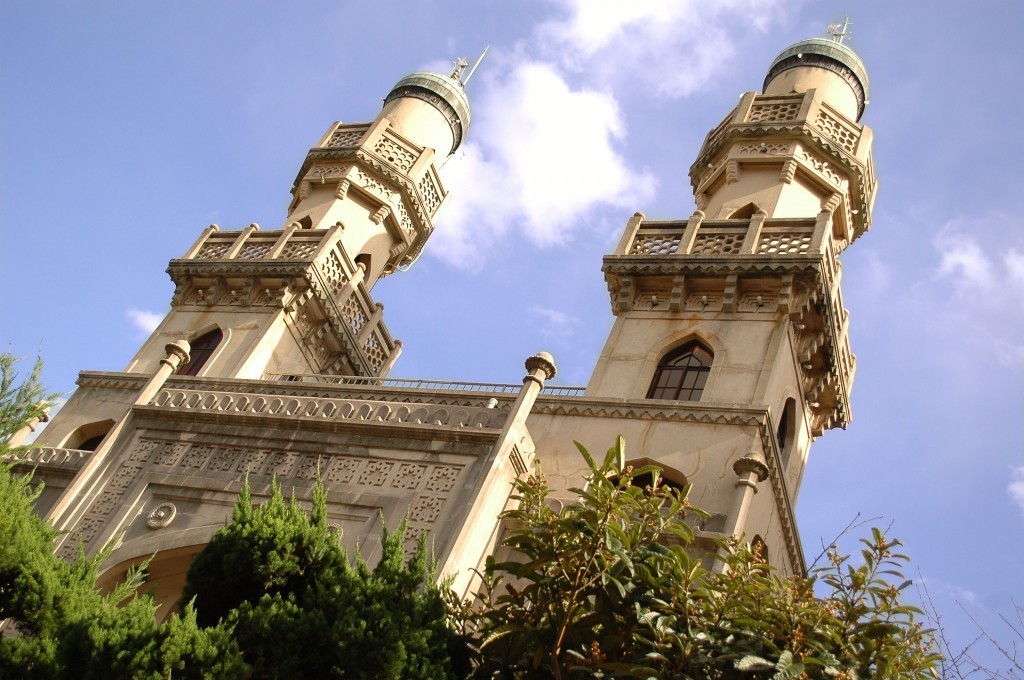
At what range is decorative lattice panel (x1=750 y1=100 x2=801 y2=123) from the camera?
23.7 meters

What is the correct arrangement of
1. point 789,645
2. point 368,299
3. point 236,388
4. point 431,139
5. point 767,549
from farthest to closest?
point 431,139
point 368,299
point 236,388
point 767,549
point 789,645

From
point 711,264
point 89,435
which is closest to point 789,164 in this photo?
point 711,264

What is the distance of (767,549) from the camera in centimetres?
1703

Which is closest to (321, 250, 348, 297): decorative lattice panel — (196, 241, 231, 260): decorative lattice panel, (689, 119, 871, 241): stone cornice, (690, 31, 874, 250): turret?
(196, 241, 231, 260): decorative lattice panel

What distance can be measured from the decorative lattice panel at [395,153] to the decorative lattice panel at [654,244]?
826 cm

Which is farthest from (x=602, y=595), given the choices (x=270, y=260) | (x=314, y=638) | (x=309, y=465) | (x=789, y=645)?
(x=270, y=260)

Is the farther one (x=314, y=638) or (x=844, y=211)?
(x=844, y=211)

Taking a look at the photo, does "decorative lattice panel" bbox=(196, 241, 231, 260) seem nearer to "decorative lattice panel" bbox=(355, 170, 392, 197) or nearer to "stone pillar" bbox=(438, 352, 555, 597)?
"decorative lattice panel" bbox=(355, 170, 392, 197)

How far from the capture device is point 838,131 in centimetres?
2375

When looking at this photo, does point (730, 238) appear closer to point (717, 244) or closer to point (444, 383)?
point (717, 244)

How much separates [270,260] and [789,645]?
15.8m

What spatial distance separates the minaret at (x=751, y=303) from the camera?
17000 millimetres

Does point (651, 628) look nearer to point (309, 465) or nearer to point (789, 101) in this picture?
point (309, 465)

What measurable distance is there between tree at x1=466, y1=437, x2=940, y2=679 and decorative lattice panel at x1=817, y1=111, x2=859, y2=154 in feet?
44.7
